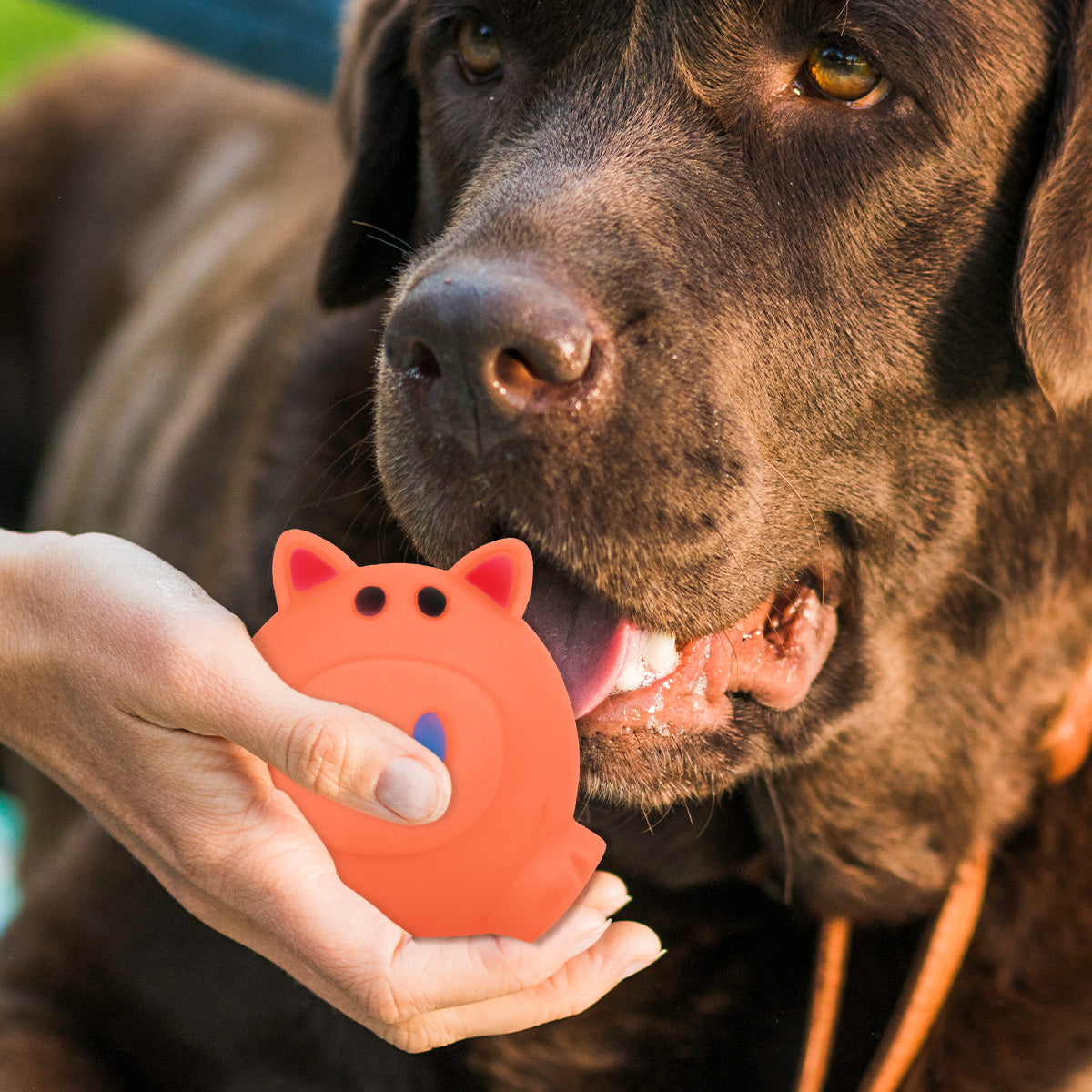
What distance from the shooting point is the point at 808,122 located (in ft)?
5.49

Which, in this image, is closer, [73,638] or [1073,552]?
[73,638]

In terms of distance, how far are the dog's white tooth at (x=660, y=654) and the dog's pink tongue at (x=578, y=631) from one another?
30 mm

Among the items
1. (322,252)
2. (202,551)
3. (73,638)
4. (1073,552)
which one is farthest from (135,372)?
(1073,552)

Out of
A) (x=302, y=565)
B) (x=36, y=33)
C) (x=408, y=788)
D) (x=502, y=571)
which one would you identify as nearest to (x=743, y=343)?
(x=502, y=571)

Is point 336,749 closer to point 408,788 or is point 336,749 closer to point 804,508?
point 408,788

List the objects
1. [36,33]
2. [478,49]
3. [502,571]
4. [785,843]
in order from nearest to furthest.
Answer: [502,571]
[478,49]
[785,843]
[36,33]

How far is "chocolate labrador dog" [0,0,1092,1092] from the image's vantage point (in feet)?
5.09

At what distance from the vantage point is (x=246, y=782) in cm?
138

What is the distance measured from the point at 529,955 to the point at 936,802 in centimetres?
113

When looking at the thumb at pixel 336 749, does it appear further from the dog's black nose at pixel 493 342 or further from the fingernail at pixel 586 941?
the dog's black nose at pixel 493 342

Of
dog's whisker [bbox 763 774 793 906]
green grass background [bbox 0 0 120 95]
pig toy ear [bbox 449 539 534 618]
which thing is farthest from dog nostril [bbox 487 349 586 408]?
green grass background [bbox 0 0 120 95]

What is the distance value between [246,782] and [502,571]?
1.12 ft

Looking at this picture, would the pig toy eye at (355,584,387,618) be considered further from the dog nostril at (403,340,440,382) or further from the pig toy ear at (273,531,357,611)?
the dog nostril at (403,340,440,382)

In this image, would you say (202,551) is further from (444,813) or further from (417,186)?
(444,813)
